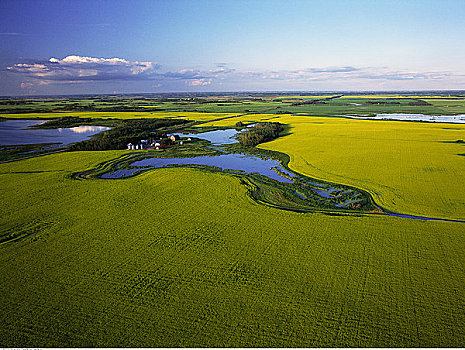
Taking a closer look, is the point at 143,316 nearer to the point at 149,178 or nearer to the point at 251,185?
the point at 251,185

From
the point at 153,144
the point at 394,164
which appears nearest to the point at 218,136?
the point at 153,144

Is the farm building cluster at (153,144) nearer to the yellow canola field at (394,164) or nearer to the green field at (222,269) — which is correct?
the yellow canola field at (394,164)

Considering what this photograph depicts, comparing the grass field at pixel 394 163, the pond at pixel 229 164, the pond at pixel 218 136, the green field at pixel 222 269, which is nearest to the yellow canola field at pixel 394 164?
the grass field at pixel 394 163

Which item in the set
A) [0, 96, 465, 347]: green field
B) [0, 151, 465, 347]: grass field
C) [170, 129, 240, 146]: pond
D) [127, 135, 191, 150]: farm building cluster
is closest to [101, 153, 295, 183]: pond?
[0, 96, 465, 347]: green field

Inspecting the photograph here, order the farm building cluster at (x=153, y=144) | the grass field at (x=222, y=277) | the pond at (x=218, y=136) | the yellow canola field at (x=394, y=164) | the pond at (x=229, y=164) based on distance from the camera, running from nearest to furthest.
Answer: the grass field at (x=222, y=277) < the yellow canola field at (x=394, y=164) < the pond at (x=229, y=164) < the farm building cluster at (x=153, y=144) < the pond at (x=218, y=136)

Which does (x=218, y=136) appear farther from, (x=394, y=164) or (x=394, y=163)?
(x=394, y=164)

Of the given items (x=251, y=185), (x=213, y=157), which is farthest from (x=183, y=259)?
(x=213, y=157)

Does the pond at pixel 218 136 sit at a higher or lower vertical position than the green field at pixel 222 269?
higher
